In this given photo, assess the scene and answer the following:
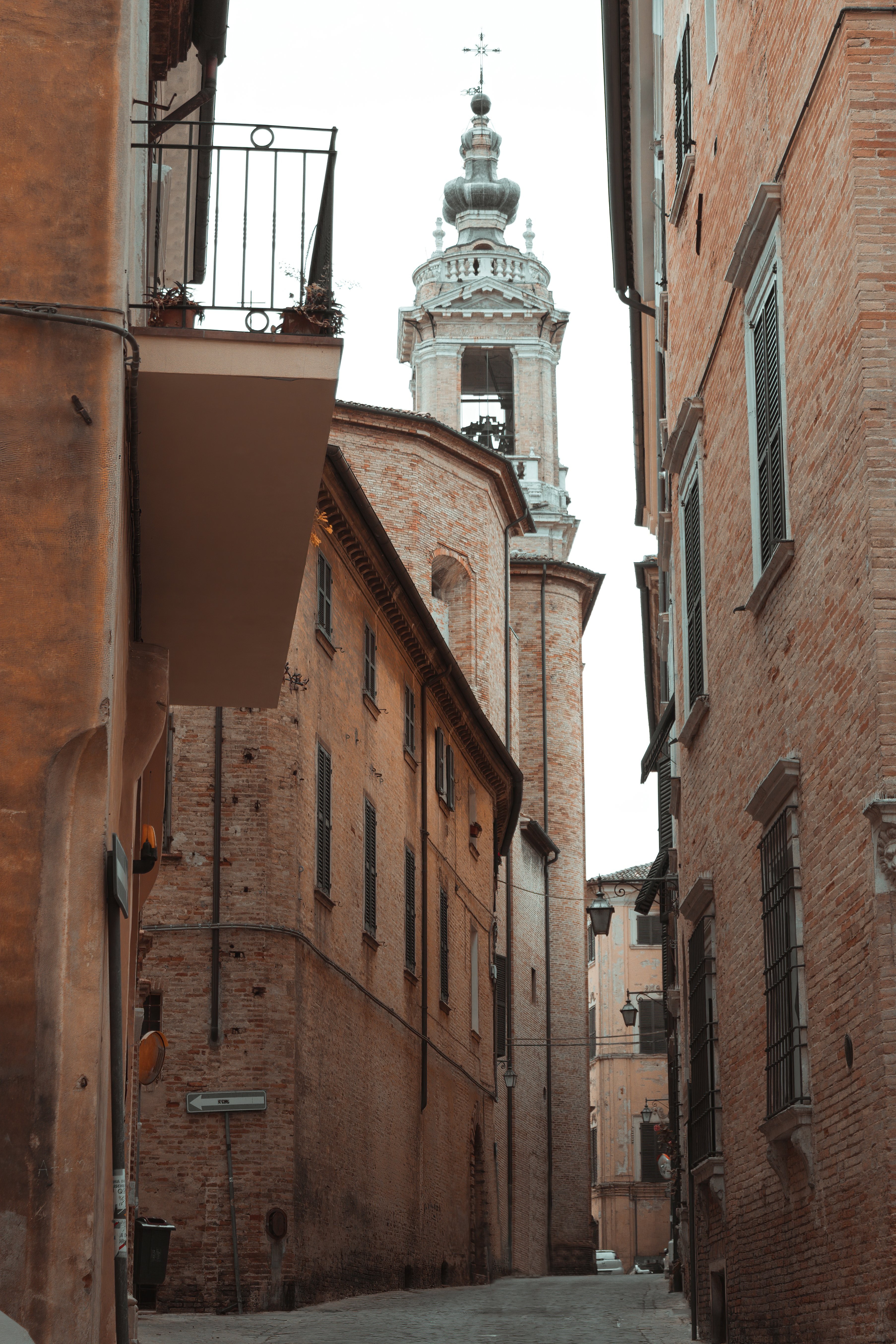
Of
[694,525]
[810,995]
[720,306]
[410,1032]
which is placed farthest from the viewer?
[410,1032]

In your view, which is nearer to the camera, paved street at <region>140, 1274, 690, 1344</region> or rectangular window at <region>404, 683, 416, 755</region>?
paved street at <region>140, 1274, 690, 1344</region>

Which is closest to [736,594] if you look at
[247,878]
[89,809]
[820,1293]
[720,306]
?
[720,306]

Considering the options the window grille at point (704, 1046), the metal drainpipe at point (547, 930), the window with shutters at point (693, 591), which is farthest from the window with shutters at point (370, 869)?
the metal drainpipe at point (547, 930)

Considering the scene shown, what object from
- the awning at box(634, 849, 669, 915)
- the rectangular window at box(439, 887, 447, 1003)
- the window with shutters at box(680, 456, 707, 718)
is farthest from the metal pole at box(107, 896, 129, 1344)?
the rectangular window at box(439, 887, 447, 1003)

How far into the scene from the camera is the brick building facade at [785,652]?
8.09 metres

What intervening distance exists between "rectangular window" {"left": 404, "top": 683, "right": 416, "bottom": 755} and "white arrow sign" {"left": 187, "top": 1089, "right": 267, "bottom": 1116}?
28.1 ft

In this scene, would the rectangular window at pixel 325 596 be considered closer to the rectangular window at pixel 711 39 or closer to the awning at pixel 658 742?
the awning at pixel 658 742

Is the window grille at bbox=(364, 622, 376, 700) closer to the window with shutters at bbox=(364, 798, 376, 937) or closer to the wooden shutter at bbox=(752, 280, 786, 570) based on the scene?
the window with shutters at bbox=(364, 798, 376, 937)

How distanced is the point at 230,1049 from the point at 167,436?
34.6ft

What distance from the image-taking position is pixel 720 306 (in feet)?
40.5

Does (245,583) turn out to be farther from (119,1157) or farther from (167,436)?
(119,1157)

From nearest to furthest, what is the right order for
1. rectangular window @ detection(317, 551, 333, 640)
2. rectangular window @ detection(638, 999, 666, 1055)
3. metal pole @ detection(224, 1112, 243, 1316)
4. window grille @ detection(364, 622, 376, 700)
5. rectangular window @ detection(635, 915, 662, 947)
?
metal pole @ detection(224, 1112, 243, 1316) < rectangular window @ detection(317, 551, 333, 640) < window grille @ detection(364, 622, 376, 700) < rectangular window @ detection(638, 999, 666, 1055) < rectangular window @ detection(635, 915, 662, 947)

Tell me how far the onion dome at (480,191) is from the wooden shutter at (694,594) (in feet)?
129

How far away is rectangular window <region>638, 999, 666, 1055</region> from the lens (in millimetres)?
58031
